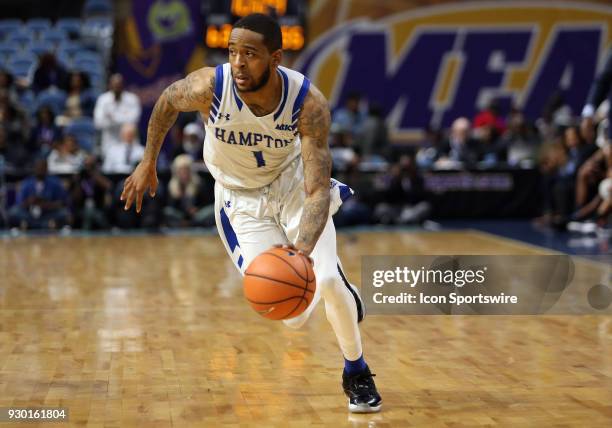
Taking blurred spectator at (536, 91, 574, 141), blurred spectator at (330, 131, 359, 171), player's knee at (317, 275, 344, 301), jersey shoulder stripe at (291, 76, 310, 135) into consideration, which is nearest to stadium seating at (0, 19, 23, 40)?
blurred spectator at (330, 131, 359, 171)

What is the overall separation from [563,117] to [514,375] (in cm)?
1409

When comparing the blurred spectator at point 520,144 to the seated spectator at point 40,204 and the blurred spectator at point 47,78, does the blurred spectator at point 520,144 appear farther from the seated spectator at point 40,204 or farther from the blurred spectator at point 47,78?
the blurred spectator at point 47,78

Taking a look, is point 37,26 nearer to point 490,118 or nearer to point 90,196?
point 90,196

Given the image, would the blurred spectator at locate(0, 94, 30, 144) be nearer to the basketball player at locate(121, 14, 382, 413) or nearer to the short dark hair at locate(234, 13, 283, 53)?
the basketball player at locate(121, 14, 382, 413)

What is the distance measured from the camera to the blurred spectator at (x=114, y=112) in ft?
54.3

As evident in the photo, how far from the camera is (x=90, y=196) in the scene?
605 inches

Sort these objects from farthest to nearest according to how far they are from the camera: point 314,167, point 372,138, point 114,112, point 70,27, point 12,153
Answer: point 70,27 < point 372,138 < point 114,112 < point 12,153 < point 314,167

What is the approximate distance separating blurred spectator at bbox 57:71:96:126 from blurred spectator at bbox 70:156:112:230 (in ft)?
7.88

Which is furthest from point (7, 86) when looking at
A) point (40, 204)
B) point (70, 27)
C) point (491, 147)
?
point (491, 147)

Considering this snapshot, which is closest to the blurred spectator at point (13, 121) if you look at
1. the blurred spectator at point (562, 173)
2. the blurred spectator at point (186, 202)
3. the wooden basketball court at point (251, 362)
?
the blurred spectator at point (186, 202)

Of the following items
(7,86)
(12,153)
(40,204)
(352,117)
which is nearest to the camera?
(40,204)

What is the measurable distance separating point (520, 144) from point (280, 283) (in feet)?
46.2

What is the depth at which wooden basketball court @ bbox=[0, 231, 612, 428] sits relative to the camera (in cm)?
517

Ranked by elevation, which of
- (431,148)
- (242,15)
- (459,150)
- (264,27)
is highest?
(264,27)
